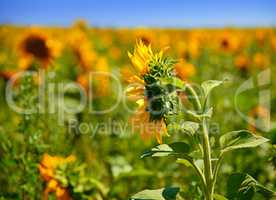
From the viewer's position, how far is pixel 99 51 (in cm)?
641

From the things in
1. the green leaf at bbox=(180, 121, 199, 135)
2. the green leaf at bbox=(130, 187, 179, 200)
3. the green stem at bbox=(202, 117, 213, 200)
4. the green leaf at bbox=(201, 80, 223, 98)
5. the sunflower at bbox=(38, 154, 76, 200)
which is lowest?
the sunflower at bbox=(38, 154, 76, 200)

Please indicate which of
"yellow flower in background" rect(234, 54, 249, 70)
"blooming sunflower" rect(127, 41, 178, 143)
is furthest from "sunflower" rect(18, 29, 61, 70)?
"blooming sunflower" rect(127, 41, 178, 143)

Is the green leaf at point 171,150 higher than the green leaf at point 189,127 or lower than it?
lower

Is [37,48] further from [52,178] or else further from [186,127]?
[186,127]

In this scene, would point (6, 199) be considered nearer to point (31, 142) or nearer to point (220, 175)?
point (31, 142)

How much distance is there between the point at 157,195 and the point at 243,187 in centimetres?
25

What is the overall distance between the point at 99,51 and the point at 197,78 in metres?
2.20

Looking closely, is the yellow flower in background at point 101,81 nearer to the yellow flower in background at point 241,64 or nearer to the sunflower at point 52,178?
the yellow flower in background at point 241,64

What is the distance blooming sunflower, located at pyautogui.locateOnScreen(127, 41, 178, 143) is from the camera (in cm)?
131

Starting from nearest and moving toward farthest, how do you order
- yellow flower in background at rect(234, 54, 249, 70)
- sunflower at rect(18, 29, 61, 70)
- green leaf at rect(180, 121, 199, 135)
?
1. green leaf at rect(180, 121, 199, 135)
2. sunflower at rect(18, 29, 61, 70)
3. yellow flower in background at rect(234, 54, 249, 70)

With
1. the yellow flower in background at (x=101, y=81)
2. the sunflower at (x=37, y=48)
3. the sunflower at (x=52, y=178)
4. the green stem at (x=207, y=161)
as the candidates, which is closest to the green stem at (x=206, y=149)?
the green stem at (x=207, y=161)

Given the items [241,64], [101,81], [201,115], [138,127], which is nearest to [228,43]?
[241,64]

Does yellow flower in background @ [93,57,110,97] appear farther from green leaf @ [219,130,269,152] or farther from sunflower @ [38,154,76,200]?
green leaf @ [219,130,269,152]

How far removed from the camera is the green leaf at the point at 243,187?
4.37ft
